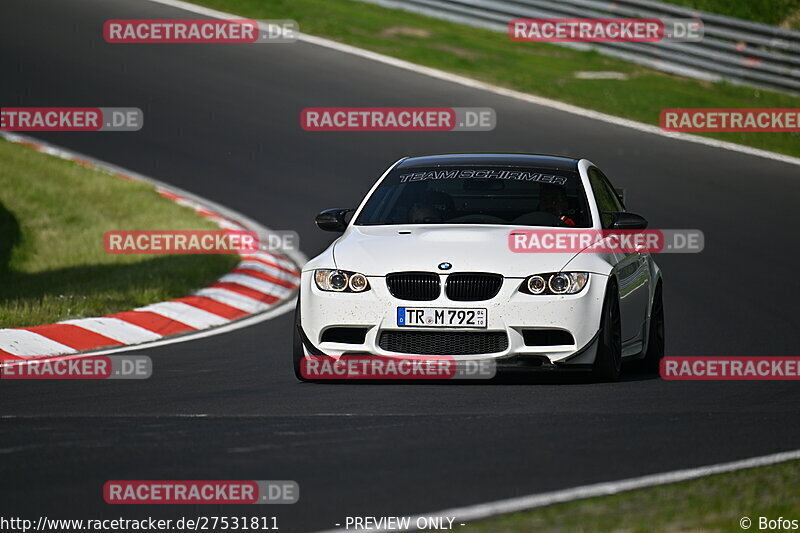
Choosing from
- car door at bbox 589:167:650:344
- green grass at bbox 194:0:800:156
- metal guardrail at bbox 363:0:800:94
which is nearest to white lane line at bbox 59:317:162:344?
car door at bbox 589:167:650:344

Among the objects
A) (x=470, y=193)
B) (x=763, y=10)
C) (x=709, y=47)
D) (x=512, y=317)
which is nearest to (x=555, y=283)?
→ (x=512, y=317)

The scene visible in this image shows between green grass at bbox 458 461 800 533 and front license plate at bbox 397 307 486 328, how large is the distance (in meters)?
2.73

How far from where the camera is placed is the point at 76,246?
1658 cm

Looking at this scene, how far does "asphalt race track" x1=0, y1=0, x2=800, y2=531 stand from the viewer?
658cm

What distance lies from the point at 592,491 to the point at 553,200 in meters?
4.30

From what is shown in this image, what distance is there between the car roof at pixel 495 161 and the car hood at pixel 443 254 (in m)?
0.97

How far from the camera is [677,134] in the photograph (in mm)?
22625

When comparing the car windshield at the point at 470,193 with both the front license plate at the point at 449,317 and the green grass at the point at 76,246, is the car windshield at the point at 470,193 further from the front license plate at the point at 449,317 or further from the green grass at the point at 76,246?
the green grass at the point at 76,246

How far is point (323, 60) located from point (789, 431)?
18.3m

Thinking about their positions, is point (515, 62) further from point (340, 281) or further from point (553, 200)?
point (340, 281)

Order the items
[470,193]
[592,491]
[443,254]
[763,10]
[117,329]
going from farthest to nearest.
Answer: [763,10] → [117,329] → [470,193] → [443,254] → [592,491]

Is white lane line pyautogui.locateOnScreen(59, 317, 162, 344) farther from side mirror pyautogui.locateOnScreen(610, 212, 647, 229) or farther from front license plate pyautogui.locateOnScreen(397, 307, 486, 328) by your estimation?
side mirror pyautogui.locateOnScreen(610, 212, 647, 229)

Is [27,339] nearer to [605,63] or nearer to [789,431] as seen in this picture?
[789,431]

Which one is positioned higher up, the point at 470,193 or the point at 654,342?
the point at 470,193
